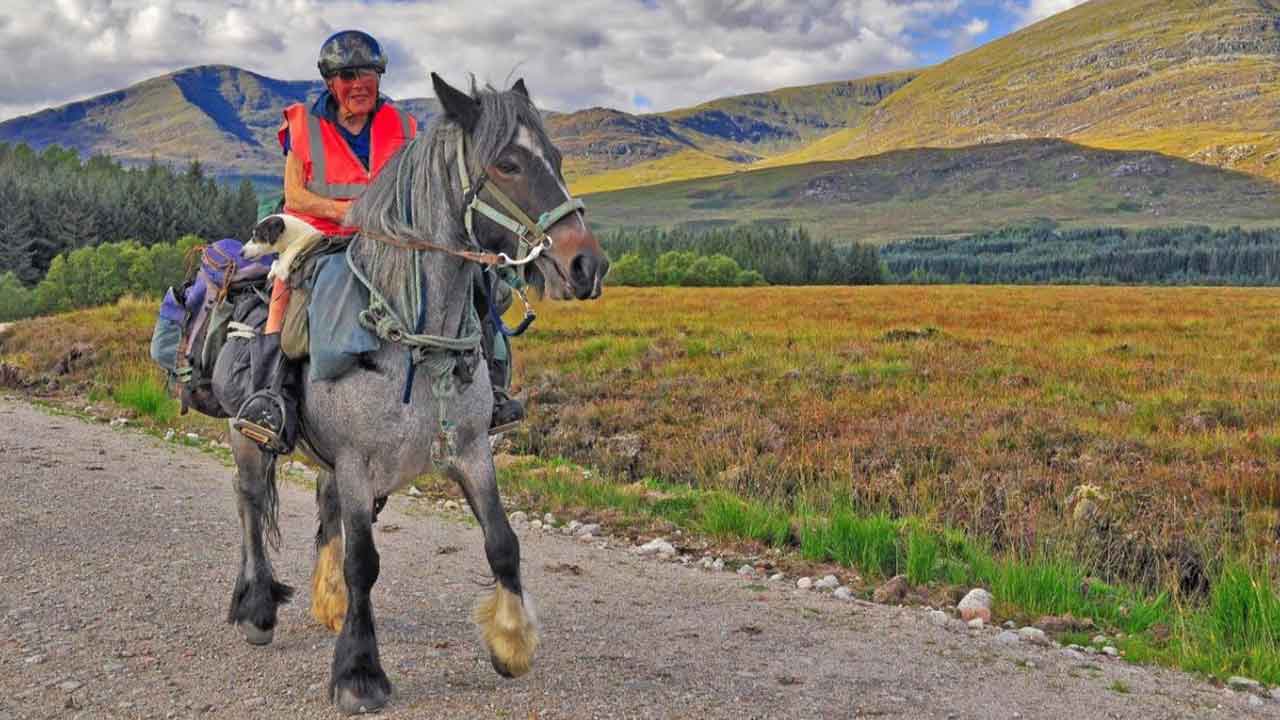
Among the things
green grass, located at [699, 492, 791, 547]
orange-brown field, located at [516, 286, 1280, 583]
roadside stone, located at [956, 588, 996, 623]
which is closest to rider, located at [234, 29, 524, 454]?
roadside stone, located at [956, 588, 996, 623]

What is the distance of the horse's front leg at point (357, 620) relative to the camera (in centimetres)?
561

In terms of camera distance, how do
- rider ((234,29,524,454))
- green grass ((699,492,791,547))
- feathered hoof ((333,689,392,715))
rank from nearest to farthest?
feathered hoof ((333,689,392,715)), rider ((234,29,524,454)), green grass ((699,492,791,547))

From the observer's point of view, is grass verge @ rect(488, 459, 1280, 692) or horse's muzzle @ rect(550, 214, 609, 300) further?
grass verge @ rect(488, 459, 1280, 692)

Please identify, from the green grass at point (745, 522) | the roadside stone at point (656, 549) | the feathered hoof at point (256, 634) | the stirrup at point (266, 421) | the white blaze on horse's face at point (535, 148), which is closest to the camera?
the white blaze on horse's face at point (535, 148)

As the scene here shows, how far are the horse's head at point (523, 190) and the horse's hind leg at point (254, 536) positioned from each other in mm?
2825

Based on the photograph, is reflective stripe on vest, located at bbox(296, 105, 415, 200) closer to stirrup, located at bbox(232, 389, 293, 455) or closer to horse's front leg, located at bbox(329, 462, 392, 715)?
stirrup, located at bbox(232, 389, 293, 455)

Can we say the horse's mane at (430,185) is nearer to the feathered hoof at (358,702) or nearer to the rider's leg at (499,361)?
the rider's leg at (499,361)

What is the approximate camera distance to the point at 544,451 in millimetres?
15984

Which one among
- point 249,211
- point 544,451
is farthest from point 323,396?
point 249,211

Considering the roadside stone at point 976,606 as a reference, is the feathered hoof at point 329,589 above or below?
above

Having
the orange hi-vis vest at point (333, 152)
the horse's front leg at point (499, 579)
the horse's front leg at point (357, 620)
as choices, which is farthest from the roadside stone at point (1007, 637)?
the orange hi-vis vest at point (333, 152)

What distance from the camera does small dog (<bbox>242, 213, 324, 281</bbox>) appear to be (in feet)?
20.9

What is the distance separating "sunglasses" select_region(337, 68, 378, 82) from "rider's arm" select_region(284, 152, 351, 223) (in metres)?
0.59

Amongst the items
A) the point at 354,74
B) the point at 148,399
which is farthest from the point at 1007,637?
the point at 148,399
